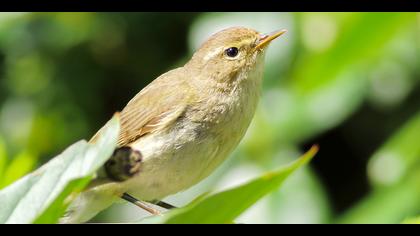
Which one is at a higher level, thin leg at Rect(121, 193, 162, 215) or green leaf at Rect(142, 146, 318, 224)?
thin leg at Rect(121, 193, 162, 215)

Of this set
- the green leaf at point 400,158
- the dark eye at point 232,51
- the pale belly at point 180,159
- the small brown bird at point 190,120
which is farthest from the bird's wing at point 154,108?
the green leaf at point 400,158

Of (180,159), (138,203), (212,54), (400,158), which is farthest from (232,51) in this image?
(400,158)

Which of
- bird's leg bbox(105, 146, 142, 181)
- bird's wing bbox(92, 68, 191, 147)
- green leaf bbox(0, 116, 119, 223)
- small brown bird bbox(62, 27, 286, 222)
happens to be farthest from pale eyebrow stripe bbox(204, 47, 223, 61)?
green leaf bbox(0, 116, 119, 223)

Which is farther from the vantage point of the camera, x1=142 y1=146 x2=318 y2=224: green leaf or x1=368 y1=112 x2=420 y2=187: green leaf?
x1=368 y1=112 x2=420 y2=187: green leaf

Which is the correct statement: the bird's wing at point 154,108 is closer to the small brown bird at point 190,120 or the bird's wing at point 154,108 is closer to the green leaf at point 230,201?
the small brown bird at point 190,120

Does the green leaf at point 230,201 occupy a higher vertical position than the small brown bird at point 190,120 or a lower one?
lower

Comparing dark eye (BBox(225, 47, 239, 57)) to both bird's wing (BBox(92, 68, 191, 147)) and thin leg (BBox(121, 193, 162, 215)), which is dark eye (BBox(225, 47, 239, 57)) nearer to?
bird's wing (BBox(92, 68, 191, 147))

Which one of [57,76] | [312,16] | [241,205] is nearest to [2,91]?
[57,76]
